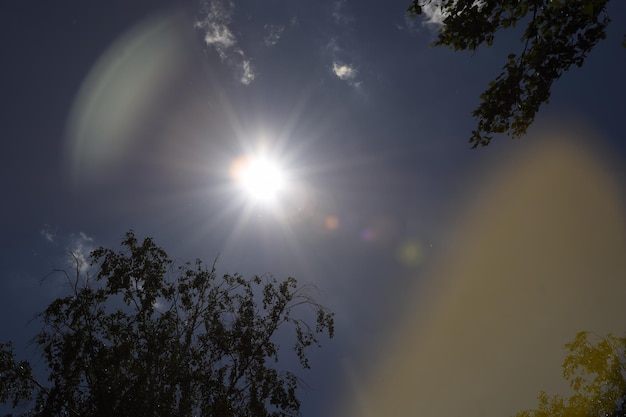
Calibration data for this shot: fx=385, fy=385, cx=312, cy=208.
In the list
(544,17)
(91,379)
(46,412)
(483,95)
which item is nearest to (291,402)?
(91,379)

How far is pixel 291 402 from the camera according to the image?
1504 cm

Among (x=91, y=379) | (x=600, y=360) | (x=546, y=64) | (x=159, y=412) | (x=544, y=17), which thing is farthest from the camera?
(x=600, y=360)

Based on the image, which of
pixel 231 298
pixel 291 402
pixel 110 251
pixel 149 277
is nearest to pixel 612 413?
pixel 291 402

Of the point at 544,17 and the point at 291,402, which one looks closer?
the point at 544,17

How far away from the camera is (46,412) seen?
43.0ft

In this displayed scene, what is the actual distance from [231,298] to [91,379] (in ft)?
18.8

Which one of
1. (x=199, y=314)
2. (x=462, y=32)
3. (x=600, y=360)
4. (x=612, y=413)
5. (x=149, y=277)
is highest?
(x=149, y=277)

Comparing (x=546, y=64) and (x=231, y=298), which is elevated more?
(x=231, y=298)

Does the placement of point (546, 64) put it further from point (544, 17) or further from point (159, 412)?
point (159, 412)

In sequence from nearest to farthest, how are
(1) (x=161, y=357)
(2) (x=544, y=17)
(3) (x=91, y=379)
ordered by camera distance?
1. (2) (x=544, y=17)
2. (3) (x=91, y=379)
3. (1) (x=161, y=357)

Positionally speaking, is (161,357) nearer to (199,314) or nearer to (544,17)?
(199,314)

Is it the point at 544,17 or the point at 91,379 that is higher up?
the point at 91,379

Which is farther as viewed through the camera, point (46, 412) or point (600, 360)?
point (600, 360)

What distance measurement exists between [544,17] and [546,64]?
83cm
